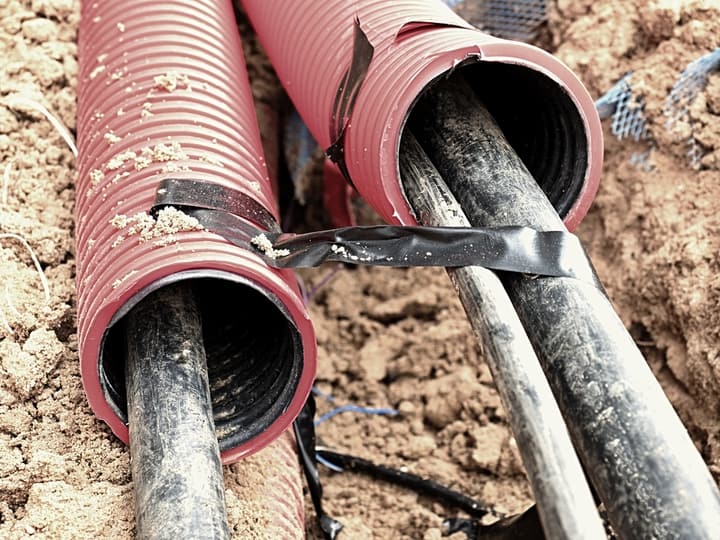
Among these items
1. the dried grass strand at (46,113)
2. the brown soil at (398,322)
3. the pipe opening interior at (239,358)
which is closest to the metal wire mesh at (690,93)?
the brown soil at (398,322)

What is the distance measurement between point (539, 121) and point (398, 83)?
0.46 m

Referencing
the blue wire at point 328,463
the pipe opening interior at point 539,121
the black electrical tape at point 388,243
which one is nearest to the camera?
the black electrical tape at point 388,243

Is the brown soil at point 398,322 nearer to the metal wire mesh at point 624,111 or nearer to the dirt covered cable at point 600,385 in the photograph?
the metal wire mesh at point 624,111

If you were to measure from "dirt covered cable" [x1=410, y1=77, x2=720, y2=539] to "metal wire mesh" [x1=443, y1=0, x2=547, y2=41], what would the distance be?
49.0 inches

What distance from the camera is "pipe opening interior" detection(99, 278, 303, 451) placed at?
5.89ft

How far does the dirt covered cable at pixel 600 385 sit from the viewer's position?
132 centimetres

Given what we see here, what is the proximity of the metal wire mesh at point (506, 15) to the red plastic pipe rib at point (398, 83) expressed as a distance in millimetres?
923

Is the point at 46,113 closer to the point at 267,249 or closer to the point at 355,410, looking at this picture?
the point at 267,249

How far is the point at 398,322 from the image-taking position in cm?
275

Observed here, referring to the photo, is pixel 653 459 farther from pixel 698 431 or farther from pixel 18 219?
pixel 18 219

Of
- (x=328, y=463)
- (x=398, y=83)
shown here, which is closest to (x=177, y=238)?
(x=398, y=83)

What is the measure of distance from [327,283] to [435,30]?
4.04 ft

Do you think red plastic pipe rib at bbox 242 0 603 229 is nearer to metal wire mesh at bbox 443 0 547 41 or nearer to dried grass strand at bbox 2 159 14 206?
dried grass strand at bbox 2 159 14 206

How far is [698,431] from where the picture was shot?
6.84ft
